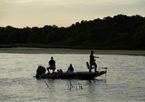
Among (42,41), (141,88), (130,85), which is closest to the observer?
(141,88)

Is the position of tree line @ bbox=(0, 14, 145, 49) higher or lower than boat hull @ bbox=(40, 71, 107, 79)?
higher

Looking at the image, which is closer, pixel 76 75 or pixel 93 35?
pixel 76 75

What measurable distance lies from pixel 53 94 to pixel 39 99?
170 cm

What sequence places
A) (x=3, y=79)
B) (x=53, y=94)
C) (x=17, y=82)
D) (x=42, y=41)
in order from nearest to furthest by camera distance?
(x=53, y=94)
(x=17, y=82)
(x=3, y=79)
(x=42, y=41)

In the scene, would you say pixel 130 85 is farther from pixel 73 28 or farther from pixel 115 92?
pixel 73 28

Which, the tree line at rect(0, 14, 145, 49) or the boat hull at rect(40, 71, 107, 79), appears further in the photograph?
the tree line at rect(0, 14, 145, 49)

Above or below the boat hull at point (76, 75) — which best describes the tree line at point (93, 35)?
above

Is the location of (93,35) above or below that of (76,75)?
above

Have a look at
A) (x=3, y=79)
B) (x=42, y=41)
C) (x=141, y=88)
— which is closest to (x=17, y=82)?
(x=3, y=79)

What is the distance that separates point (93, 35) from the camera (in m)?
119

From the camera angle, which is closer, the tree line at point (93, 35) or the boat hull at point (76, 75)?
the boat hull at point (76, 75)

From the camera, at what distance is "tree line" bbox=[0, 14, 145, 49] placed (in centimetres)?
10344

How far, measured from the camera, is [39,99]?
58.2 feet

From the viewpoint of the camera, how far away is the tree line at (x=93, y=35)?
103m
